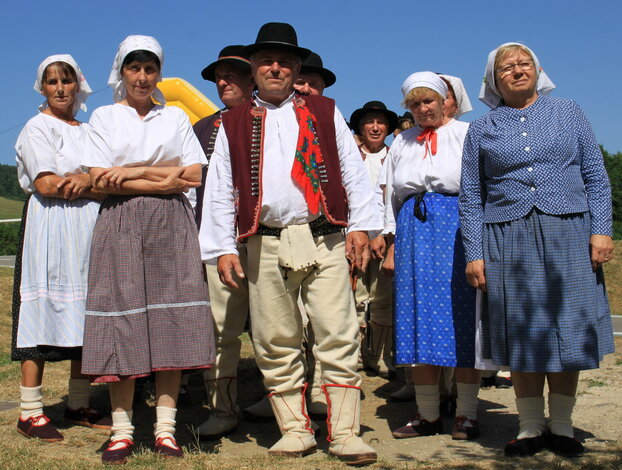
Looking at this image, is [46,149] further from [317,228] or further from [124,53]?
[317,228]

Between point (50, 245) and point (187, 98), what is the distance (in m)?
6.35

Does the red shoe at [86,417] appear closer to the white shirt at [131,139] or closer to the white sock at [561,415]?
the white shirt at [131,139]

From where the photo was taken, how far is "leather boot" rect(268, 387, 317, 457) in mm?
4301

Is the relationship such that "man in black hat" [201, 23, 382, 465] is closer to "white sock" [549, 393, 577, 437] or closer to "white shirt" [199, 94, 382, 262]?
"white shirt" [199, 94, 382, 262]

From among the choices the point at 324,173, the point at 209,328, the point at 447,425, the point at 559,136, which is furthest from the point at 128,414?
the point at 559,136

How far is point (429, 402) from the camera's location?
4.79 m

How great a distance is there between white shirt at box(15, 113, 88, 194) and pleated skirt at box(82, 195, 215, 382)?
607 mm

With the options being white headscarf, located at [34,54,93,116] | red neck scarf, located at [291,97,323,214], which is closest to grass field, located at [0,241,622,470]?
red neck scarf, located at [291,97,323,214]

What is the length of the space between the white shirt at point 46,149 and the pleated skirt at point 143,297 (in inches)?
23.9

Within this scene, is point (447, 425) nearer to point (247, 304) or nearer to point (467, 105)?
point (247, 304)

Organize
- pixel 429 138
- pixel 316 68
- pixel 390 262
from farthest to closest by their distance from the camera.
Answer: pixel 316 68
pixel 390 262
pixel 429 138

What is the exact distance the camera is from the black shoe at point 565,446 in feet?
13.4

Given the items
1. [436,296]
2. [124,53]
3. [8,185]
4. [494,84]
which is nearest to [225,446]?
[436,296]

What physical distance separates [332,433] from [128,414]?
1.11m
